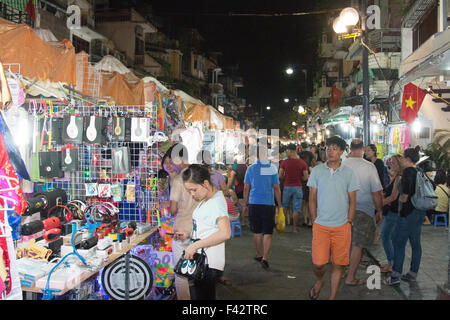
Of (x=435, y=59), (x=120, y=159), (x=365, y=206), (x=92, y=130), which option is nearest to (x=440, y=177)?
(x=435, y=59)

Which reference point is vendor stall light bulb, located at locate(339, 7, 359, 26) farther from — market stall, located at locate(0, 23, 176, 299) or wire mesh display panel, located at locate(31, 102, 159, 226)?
wire mesh display panel, located at locate(31, 102, 159, 226)

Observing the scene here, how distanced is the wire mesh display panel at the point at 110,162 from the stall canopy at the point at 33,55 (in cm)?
103

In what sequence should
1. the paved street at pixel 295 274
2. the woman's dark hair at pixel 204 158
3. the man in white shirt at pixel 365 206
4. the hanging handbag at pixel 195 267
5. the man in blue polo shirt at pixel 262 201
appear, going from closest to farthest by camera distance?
the hanging handbag at pixel 195 267, the paved street at pixel 295 274, the man in white shirt at pixel 365 206, the man in blue polo shirt at pixel 262 201, the woman's dark hair at pixel 204 158

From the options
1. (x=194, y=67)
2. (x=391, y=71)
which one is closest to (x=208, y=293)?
(x=391, y=71)

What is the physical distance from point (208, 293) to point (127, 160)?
288 centimetres

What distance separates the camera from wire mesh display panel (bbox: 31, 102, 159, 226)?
5230mm

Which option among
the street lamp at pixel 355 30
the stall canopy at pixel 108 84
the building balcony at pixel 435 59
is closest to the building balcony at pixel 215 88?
the building balcony at pixel 435 59

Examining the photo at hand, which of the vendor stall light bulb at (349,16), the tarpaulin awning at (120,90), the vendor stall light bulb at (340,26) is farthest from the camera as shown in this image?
the vendor stall light bulb at (340,26)

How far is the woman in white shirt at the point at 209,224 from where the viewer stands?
120 inches

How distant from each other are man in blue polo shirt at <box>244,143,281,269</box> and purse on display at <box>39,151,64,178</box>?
3.12 meters

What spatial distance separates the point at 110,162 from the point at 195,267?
10.3 ft

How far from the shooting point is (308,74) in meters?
49.4

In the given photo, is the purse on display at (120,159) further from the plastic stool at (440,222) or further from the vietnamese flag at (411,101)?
the plastic stool at (440,222)

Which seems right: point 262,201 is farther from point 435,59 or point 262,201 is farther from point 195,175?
point 435,59
